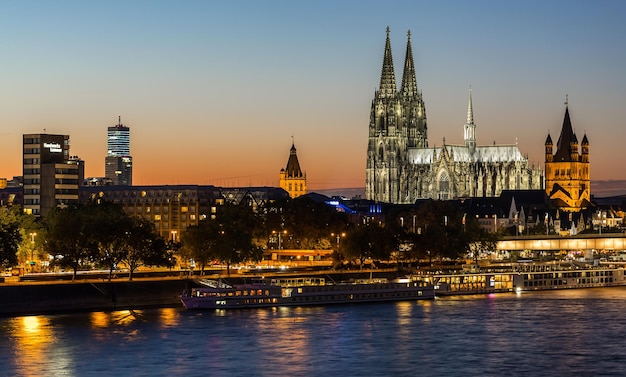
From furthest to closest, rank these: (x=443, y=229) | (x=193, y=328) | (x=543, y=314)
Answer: (x=443, y=229)
(x=543, y=314)
(x=193, y=328)

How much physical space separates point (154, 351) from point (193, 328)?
42.7 feet

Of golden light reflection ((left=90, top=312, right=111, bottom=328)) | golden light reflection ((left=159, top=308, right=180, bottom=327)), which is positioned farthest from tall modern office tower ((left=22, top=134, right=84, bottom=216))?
golden light reflection ((left=90, top=312, right=111, bottom=328))

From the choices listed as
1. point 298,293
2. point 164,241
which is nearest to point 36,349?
point 298,293

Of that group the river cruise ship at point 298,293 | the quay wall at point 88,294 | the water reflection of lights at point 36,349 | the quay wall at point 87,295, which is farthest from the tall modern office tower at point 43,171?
the water reflection of lights at point 36,349

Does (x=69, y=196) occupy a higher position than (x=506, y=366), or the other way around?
(x=69, y=196)

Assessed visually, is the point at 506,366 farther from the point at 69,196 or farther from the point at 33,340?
the point at 69,196

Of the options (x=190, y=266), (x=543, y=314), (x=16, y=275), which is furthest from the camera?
(x=190, y=266)

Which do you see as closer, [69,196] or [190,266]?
[190,266]

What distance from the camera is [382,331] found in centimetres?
10838

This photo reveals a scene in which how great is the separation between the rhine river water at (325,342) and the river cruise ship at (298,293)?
9.25ft

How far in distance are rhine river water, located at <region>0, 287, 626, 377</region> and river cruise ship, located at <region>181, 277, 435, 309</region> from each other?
282 cm

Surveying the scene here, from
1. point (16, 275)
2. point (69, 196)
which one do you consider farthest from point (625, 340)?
point (69, 196)

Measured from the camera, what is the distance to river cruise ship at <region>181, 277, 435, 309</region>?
125812 millimetres

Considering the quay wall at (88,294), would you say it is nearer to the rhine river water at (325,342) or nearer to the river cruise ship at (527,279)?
the rhine river water at (325,342)
